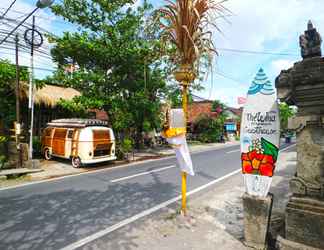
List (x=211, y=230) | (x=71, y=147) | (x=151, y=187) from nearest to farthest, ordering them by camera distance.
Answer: (x=211, y=230), (x=151, y=187), (x=71, y=147)

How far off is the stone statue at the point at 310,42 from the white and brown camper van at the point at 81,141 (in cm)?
979

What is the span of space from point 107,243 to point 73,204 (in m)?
2.43

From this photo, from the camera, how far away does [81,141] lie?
11.3m

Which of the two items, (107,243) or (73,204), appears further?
(73,204)

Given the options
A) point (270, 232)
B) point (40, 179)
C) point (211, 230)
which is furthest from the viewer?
point (40, 179)

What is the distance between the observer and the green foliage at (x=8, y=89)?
39.4 ft

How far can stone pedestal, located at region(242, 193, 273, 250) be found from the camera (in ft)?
11.9

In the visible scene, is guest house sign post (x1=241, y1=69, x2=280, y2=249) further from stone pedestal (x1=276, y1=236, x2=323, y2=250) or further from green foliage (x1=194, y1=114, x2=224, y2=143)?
green foliage (x1=194, y1=114, x2=224, y2=143)

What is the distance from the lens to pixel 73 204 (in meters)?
6.05

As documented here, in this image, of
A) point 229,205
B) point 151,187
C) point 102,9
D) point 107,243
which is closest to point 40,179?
point 151,187

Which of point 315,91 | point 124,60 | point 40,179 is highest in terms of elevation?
point 124,60

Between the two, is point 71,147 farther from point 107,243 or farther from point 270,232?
point 270,232

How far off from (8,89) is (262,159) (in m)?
13.4

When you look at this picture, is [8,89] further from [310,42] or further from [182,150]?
[310,42]
